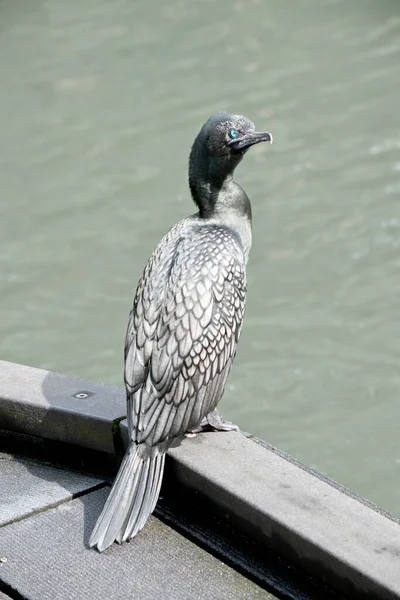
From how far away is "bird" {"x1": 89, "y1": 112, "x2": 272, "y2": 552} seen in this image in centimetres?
433

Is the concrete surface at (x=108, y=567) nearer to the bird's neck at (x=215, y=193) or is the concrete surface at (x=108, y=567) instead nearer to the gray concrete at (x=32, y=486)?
the gray concrete at (x=32, y=486)

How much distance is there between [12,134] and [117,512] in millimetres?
7890

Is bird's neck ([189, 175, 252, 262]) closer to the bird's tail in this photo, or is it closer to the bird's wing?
the bird's wing

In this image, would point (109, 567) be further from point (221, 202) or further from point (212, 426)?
point (221, 202)

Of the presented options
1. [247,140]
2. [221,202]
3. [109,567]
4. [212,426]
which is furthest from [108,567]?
[247,140]

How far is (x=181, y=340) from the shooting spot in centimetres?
447

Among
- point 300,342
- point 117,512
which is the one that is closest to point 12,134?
point 300,342

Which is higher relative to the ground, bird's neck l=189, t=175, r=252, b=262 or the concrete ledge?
bird's neck l=189, t=175, r=252, b=262

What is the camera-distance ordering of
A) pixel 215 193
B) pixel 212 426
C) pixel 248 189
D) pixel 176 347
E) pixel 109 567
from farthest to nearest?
pixel 248 189 < pixel 215 193 < pixel 212 426 < pixel 176 347 < pixel 109 567

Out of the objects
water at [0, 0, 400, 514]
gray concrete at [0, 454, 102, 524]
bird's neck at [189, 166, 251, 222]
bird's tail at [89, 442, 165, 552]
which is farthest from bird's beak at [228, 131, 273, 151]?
water at [0, 0, 400, 514]

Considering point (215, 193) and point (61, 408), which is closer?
point (61, 408)

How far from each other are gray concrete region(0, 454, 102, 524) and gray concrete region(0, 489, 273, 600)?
9 cm

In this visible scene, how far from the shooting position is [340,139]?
1088 cm

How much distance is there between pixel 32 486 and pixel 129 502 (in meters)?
0.64
